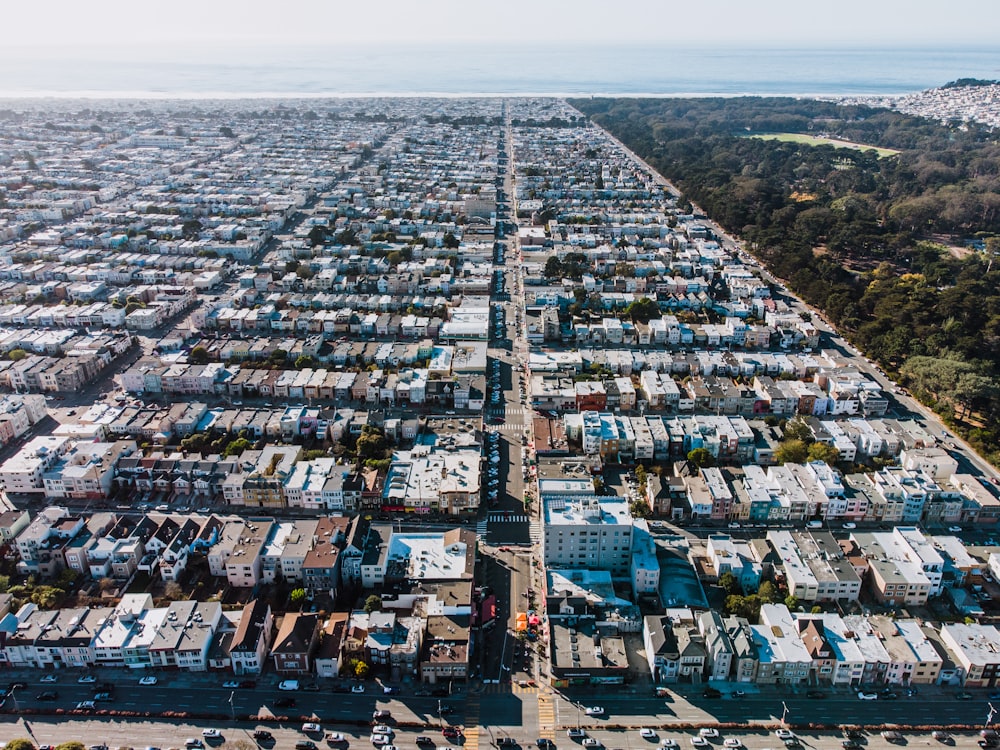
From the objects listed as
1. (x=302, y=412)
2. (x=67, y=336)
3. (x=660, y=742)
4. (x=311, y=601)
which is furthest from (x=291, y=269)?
(x=660, y=742)

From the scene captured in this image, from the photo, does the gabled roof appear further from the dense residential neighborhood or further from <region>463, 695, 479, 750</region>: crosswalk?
<region>463, 695, 479, 750</region>: crosswalk

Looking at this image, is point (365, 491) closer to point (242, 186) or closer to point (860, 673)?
point (860, 673)

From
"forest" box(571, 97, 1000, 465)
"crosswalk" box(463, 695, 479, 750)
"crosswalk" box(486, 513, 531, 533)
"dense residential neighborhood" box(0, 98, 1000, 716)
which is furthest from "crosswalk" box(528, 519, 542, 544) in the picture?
"forest" box(571, 97, 1000, 465)

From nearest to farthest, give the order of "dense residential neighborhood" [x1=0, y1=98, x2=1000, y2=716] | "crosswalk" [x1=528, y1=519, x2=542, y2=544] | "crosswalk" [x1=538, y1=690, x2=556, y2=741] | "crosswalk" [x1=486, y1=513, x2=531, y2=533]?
"crosswalk" [x1=538, y1=690, x2=556, y2=741]
"dense residential neighborhood" [x1=0, y1=98, x2=1000, y2=716]
"crosswalk" [x1=528, y1=519, x2=542, y2=544]
"crosswalk" [x1=486, y1=513, x2=531, y2=533]

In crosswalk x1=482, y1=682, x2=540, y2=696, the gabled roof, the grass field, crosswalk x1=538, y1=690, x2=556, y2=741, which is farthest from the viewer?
the grass field

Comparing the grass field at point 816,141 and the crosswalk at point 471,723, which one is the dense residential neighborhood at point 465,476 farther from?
the grass field at point 816,141

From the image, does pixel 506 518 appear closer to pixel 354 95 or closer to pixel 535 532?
pixel 535 532
